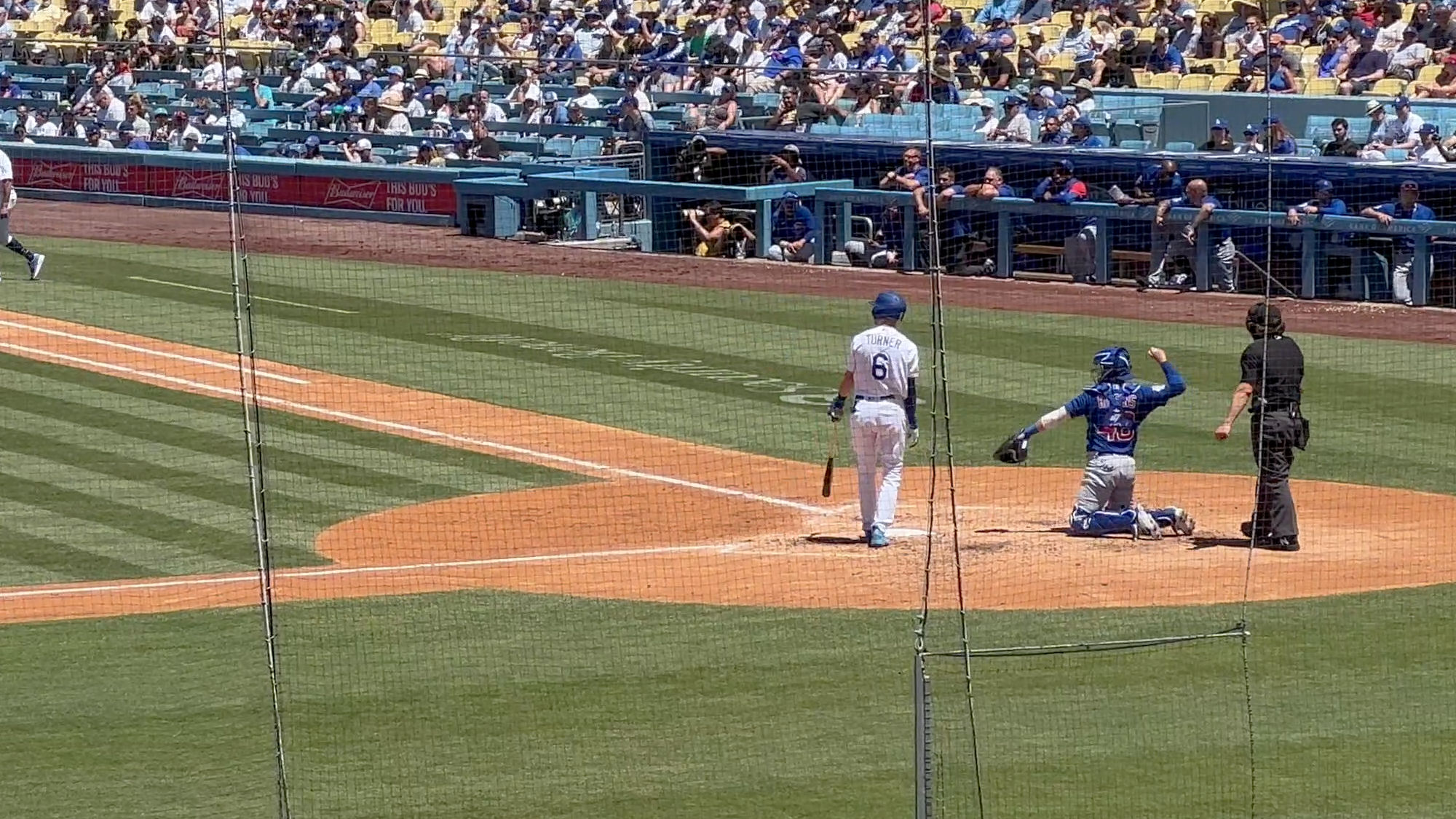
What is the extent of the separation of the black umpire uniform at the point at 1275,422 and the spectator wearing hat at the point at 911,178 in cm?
1050

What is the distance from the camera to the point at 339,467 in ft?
53.8

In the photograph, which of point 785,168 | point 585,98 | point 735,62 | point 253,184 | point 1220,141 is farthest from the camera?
point 585,98

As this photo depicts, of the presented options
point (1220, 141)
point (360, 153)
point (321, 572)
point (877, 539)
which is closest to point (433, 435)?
point (321, 572)

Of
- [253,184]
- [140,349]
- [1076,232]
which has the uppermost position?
[253,184]

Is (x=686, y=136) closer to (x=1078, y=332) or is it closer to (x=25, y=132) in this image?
(x=1078, y=332)

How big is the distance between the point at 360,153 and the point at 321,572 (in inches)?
682

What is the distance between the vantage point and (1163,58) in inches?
1035

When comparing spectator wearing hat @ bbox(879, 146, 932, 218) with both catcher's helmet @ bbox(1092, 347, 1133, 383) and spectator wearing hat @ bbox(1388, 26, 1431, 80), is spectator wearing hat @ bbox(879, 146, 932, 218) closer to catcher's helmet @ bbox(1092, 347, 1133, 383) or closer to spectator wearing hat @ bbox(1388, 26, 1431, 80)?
Result: spectator wearing hat @ bbox(1388, 26, 1431, 80)

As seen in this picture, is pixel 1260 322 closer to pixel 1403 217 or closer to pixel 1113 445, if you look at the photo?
pixel 1113 445

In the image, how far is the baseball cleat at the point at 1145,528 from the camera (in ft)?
44.0

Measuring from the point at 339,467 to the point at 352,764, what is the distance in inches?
283

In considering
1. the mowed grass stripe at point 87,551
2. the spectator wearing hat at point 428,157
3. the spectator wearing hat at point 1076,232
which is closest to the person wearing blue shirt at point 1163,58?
the spectator wearing hat at point 1076,232

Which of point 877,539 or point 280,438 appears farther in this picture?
point 280,438

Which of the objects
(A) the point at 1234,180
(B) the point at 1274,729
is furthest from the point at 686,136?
(B) the point at 1274,729
